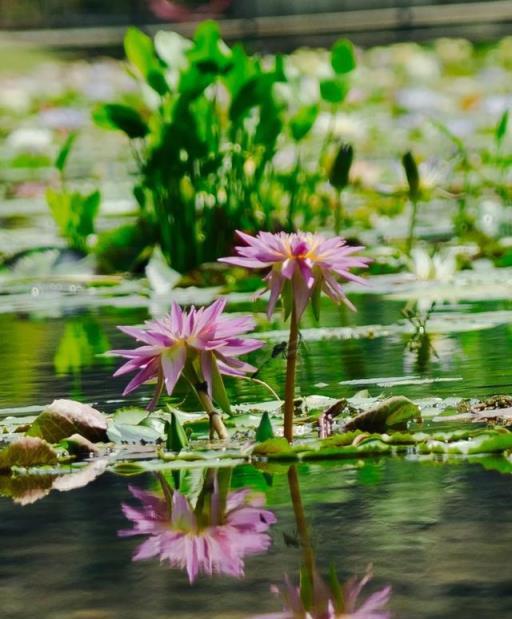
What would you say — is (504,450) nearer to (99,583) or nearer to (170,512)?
(170,512)

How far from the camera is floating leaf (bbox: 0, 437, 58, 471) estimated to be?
95.0 inches

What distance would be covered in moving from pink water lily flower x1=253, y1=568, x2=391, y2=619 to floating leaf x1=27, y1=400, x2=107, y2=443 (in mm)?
835

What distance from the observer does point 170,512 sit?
2.12 metres

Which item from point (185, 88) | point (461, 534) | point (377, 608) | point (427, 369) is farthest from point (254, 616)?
point (185, 88)

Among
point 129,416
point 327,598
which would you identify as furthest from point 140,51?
point 327,598

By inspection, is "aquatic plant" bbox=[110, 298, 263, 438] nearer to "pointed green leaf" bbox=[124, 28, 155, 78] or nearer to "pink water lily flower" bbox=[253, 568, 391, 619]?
"pink water lily flower" bbox=[253, 568, 391, 619]

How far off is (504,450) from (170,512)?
459 millimetres

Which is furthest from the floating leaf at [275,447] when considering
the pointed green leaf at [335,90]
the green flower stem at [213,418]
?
the pointed green leaf at [335,90]

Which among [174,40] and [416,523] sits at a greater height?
[174,40]

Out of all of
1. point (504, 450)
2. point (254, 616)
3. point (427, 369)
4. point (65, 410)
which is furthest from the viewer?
point (427, 369)

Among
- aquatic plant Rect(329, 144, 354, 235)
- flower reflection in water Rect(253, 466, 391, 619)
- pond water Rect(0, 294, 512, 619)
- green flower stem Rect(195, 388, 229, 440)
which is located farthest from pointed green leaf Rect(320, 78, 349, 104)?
flower reflection in water Rect(253, 466, 391, 619)

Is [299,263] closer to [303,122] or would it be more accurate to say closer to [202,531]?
[202,531]

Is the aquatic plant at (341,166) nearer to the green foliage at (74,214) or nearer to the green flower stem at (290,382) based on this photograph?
the green foliage at (74,214)

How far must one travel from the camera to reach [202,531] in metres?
2.01
